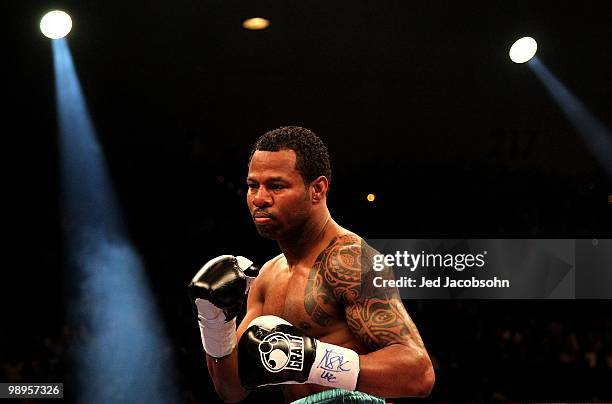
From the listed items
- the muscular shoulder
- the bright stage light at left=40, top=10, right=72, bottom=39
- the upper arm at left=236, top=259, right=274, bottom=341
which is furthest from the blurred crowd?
the muscular shoulder

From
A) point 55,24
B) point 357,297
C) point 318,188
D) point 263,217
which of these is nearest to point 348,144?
point 55,24

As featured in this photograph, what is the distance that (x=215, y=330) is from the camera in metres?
2.31

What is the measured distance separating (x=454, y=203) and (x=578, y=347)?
5.61 feet

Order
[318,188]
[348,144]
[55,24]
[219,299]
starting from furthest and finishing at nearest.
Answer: [348,144]
[55,24]
[318,188]
[219,299]

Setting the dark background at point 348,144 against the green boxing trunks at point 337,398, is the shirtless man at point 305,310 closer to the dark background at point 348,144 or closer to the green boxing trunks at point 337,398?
the green boxing trunks at point 337,398

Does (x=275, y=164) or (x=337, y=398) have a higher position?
(x=275, y=164)

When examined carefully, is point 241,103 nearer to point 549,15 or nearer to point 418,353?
point 549,15

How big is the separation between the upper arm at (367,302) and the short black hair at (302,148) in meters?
0.26

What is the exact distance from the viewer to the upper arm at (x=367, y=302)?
2201 millimetres

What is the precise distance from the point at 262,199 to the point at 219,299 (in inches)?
13.0

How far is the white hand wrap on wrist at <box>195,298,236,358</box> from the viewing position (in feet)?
7.48

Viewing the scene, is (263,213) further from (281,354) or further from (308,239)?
(281,354)

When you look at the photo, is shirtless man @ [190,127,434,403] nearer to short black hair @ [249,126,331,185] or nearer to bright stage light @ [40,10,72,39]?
short black hair @ [249,126,331,185]

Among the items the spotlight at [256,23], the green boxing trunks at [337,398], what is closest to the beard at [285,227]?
the green boxing trunks at [337,398]
